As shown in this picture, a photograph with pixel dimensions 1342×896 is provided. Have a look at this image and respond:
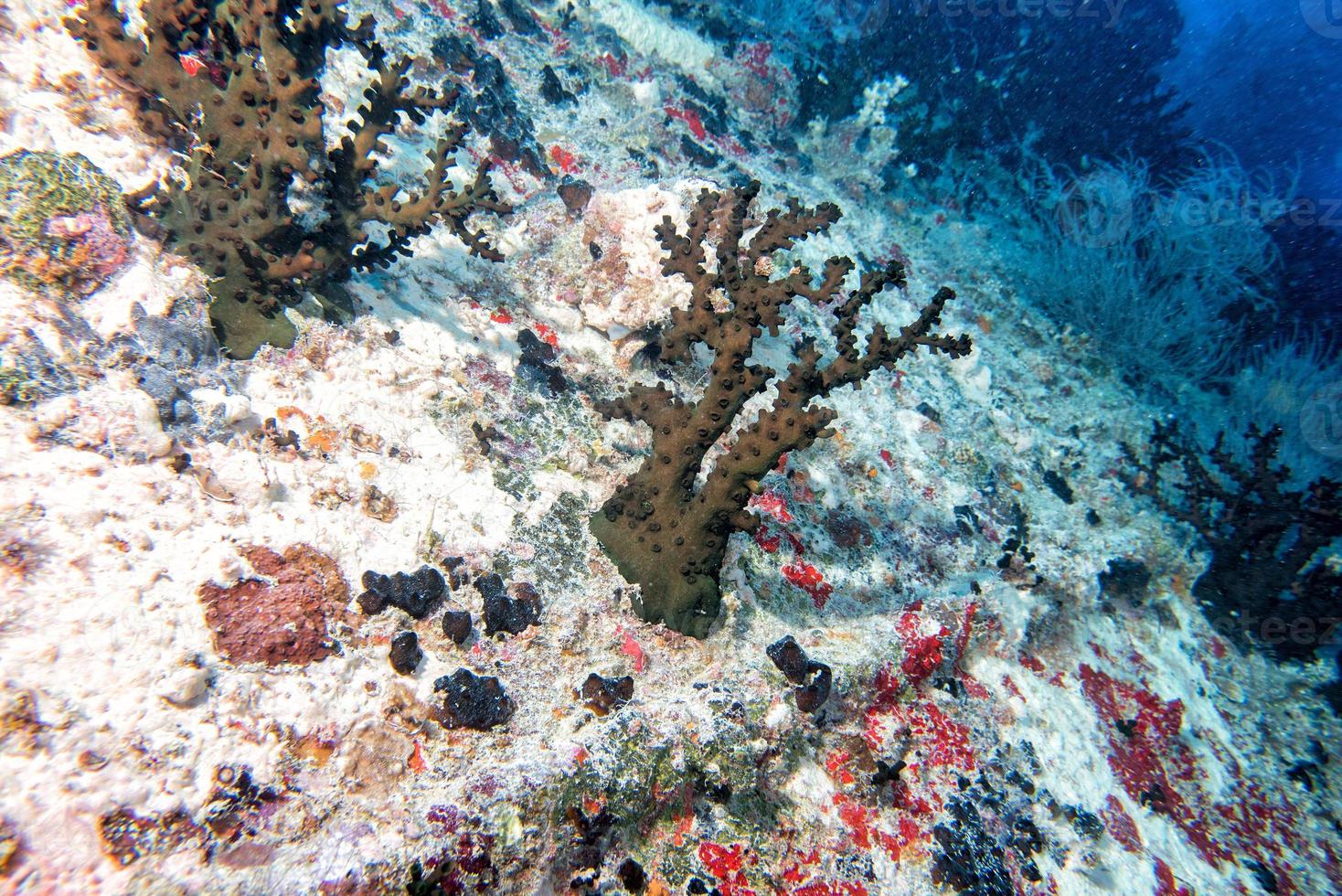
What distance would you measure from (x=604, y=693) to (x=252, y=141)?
3.43 m

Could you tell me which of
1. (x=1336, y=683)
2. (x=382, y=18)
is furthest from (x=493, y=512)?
(x=1336, y=683)

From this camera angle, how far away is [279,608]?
2572 mm

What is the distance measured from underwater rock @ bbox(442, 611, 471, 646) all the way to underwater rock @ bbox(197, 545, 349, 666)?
46 centimetres

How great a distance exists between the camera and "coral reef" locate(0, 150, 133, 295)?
8.80 feet

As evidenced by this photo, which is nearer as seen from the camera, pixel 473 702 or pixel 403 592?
pixel 473 702

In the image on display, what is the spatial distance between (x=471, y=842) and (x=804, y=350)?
267 cm

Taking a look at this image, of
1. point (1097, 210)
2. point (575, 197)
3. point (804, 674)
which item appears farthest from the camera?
point (1097, 210)

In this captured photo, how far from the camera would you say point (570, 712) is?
280cm

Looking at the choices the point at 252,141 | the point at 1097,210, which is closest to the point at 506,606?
the point at 252,141

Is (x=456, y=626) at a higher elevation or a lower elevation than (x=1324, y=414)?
lower

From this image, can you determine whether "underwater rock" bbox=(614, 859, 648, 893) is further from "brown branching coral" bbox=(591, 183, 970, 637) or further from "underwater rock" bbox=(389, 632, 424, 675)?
"underwater rock" bbox=(389, 632, 424, 675)

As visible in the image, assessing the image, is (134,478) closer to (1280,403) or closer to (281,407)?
(281,407)
